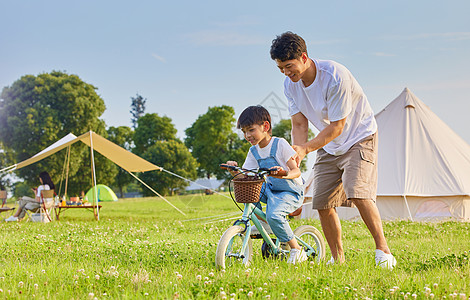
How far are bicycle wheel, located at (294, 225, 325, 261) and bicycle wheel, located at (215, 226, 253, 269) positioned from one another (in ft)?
2.31

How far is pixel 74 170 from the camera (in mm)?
31703

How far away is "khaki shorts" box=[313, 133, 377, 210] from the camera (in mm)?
4273

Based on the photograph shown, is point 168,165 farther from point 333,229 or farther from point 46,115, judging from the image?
point 333,229

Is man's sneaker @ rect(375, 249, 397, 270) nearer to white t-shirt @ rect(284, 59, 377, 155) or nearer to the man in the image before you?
the man

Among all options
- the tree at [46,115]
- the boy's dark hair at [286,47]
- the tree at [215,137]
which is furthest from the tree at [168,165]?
the boy's dark hair at [286,47]

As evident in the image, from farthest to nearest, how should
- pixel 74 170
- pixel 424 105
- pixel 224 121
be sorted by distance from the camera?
pixel 224 121 < pixel 74 170 < pixel 424 105

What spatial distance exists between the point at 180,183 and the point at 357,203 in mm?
44117

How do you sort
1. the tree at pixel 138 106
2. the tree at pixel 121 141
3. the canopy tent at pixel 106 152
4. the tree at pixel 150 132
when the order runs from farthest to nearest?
the tree at pixel 138 106, the tree at pixel 150 132, the tree at pixel 121 141, the canopy tent at pixel 106 152

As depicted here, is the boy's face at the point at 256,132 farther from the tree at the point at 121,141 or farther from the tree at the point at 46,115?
the tree at the point at 121,141

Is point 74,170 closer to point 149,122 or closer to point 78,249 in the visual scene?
point 149,122

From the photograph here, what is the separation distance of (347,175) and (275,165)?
0.69 m

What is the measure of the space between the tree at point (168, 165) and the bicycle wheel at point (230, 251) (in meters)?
41.6

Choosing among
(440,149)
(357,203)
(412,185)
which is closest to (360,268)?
(357,203)

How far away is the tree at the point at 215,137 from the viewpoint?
4709cm
